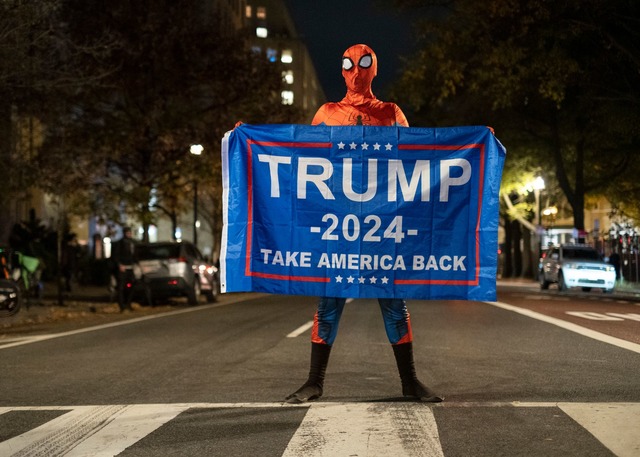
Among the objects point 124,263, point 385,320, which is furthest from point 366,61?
point 124,263

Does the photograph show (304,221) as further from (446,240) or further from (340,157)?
(446,240)

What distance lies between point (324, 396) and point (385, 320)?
0.76m

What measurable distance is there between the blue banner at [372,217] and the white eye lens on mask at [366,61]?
539 mm

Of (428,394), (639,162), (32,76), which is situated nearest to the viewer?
(428,394)

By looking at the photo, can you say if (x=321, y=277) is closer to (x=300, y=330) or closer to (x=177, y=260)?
(x=300, y=330)

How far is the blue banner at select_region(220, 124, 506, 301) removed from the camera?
6832mm

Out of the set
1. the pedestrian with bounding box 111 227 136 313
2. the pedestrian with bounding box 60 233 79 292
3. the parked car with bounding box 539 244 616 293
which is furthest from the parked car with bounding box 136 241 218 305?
the parked car with bounding box 539 244 616 293

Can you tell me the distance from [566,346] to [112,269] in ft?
49.1

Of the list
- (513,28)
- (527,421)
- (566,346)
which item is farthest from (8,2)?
(513,28)

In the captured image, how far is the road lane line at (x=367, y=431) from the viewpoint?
5145 mm

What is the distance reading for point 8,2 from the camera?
53.6 ft

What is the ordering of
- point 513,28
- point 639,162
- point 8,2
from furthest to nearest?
point 639,162 → point 513,28 → point 8,2

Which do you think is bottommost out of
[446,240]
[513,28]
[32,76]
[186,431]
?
[186,431]

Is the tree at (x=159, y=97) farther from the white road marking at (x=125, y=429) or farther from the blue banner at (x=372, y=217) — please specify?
the white road marking at (x=125, y=429)
